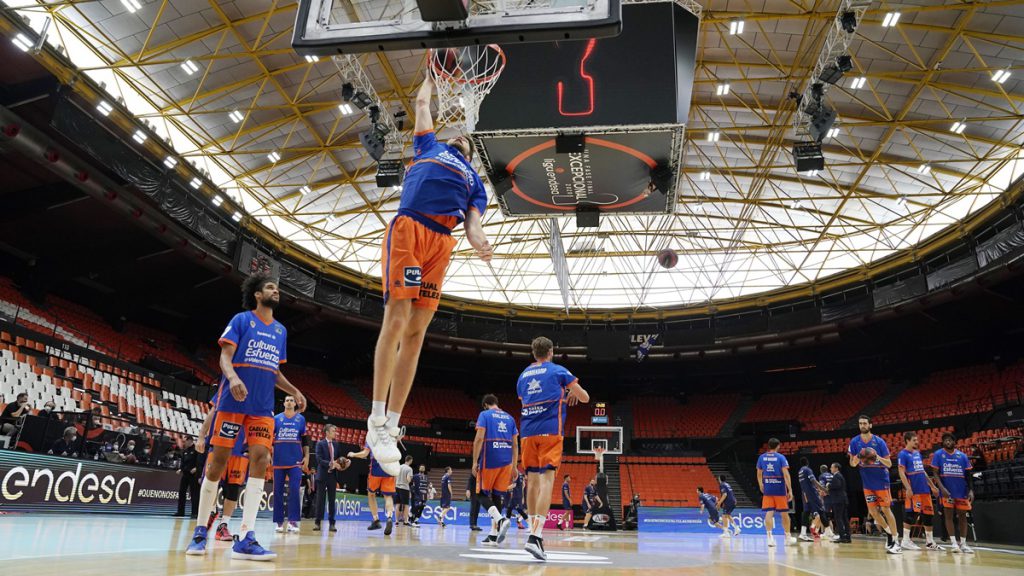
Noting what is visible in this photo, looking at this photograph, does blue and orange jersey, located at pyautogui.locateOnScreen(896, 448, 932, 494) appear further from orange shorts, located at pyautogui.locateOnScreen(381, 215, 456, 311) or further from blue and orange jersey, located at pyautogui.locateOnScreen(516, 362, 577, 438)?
orange shorts, located at pyautogui.locateOnScreen(381, 215, 456, 311)

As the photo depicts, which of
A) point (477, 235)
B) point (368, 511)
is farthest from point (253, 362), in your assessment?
point (368, 511)

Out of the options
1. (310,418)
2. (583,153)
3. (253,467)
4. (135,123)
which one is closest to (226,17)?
(135,123)

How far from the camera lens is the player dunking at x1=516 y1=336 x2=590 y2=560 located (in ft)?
20.4

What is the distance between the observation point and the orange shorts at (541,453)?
6270 mm

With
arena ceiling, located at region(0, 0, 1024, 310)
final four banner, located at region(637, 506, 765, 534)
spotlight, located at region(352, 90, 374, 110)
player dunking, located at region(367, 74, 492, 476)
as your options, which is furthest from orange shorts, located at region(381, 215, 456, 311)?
final four banner, located at region(637, 506, 765, 534)

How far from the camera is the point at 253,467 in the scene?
515cm

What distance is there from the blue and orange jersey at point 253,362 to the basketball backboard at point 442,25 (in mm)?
2326

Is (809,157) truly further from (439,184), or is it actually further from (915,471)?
(439,184)

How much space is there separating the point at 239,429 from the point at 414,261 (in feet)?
8.28

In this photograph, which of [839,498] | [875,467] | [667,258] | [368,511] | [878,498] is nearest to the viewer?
[878,498]

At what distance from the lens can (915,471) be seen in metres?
11.2

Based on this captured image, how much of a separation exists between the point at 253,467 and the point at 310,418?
22848 millimetres

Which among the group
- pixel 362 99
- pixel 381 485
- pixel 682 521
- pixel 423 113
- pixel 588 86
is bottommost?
pixel 682 521

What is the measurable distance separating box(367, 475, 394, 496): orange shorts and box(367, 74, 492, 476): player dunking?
7.27m
